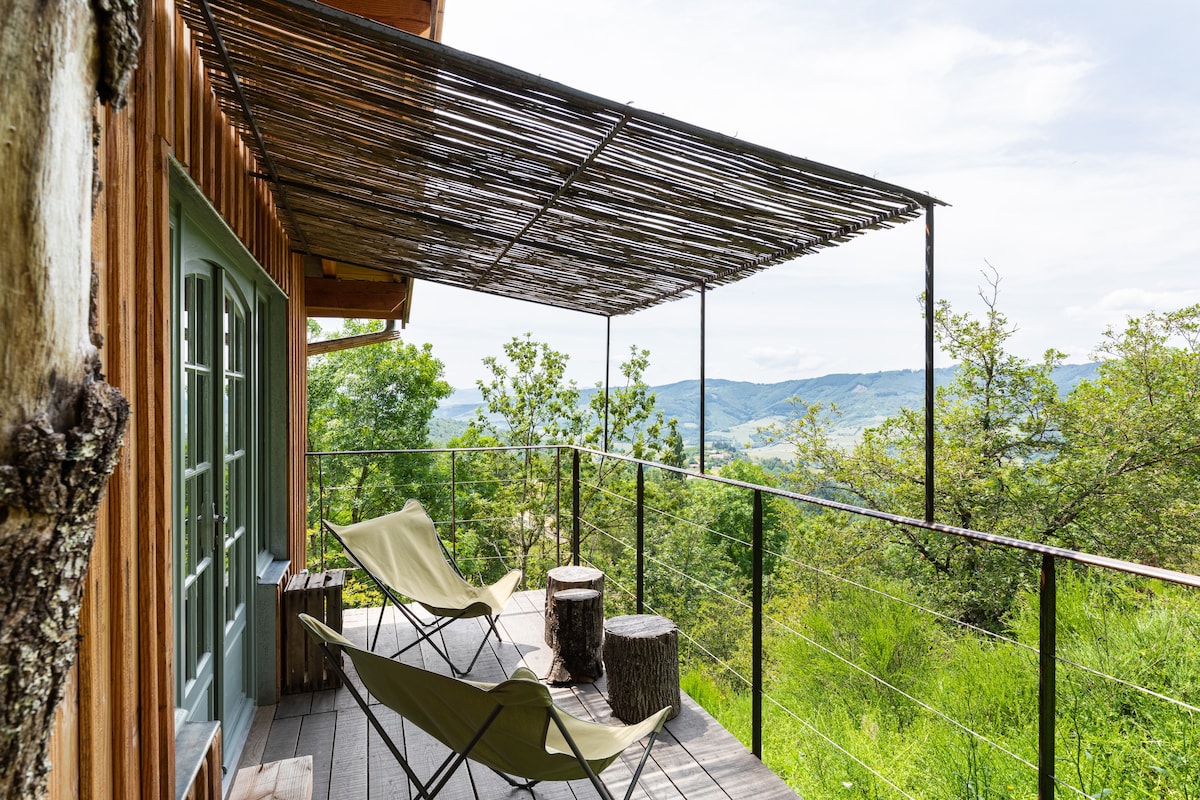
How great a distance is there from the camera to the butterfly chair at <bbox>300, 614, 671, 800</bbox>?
160 centimetres

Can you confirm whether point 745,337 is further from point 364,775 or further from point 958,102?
point 364,775

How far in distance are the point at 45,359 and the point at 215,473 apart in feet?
6.70

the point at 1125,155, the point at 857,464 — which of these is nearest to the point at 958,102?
the point at 1125,155

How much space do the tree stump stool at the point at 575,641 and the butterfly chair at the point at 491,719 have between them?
50.9 inches

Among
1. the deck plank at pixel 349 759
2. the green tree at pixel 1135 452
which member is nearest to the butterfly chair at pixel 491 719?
the deck plank at pixel 349 759

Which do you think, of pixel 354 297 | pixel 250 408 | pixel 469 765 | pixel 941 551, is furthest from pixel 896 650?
pixel 250 408

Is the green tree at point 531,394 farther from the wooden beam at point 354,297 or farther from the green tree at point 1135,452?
the green tree at point 1135,452

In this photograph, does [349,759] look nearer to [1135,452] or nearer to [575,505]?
[575,505]

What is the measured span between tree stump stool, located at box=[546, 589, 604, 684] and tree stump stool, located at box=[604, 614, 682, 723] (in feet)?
1.42

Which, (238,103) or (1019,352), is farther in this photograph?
(1019,352)

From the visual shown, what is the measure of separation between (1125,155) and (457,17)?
2538cm

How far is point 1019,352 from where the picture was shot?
38.5ft

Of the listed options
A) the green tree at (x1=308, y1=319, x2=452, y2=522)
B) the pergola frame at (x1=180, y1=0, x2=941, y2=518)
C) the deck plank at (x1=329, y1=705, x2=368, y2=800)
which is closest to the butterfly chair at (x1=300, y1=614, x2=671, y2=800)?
the deck plank at (x1=329, y1=705, x2=368, y2=800)

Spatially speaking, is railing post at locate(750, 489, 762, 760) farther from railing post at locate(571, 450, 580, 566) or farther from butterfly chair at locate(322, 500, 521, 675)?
railing post at locate(571, 450, 580, 566)
